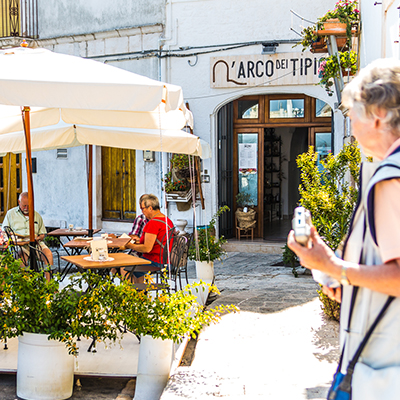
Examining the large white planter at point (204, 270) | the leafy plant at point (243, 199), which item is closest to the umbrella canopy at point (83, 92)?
the large white planter at point (204, 270)

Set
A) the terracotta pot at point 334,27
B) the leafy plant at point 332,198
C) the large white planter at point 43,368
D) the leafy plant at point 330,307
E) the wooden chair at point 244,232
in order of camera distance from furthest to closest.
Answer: the wooden chair at point 244,232, the terracotta pot at point 334,27, the leafy plant at point 332,198, the leafy plant at point 330,307, the large white planter at point 43,368

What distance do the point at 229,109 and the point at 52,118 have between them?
609cm

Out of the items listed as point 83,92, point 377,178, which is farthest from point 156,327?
point 377,178

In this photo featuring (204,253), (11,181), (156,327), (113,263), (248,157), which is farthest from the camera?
(11,181)

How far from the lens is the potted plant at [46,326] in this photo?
3676mm

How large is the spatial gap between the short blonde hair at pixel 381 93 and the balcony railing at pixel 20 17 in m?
12.6

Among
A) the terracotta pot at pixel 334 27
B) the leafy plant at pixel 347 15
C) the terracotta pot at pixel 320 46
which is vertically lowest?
the terracotta pot at pixel 320 46

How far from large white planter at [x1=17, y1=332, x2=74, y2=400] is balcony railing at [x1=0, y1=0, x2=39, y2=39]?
35.1 feet

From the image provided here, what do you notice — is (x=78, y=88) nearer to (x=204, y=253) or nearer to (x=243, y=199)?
(x=204, y=253)

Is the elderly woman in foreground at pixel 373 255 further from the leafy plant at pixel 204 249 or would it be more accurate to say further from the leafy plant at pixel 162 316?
the leafy plant at pixel 204 249

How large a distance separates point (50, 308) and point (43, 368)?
415 mm

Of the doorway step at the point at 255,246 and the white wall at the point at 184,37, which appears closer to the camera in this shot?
the white wall at the point at 184,37

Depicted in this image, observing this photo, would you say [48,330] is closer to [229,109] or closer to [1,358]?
[1,358]

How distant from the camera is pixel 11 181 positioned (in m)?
13.6
